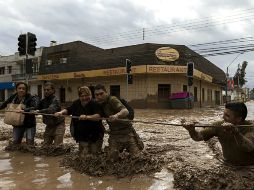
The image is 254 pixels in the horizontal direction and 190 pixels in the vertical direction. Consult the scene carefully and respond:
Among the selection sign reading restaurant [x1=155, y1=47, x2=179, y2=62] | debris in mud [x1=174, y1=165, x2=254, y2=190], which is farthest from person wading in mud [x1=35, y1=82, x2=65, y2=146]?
sign reading restaurant [x1=155, y1=47, x2=179, y2=62]

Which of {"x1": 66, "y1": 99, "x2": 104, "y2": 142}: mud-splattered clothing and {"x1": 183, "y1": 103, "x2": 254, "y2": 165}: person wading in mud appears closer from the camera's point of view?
{"x1": 183, "y1": 103, "x2": 254, "y2": 165}: person wading in mud

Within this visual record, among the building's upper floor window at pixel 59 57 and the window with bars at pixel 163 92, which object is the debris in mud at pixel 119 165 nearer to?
the window with bars at pixel 163 92

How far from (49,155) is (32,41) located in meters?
8.22

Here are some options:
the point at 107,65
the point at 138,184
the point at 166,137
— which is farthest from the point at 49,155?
the point at 107,65

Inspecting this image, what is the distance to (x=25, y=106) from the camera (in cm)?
798

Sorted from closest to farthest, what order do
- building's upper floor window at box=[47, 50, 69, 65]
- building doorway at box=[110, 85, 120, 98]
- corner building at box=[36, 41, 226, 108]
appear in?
corner building at box=[36, 41, 226, 108]
building doorway at box=[110, 85, 120, 98]
building's upper floor window at box=[47, 50, 69, 65]

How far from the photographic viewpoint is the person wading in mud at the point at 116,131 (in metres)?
5.97

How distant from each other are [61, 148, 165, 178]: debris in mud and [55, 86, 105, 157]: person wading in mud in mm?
297

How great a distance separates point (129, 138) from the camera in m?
6.19

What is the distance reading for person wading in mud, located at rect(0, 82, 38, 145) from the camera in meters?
7.96

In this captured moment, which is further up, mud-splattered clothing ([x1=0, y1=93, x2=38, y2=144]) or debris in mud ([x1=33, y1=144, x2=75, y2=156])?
mud-splattered clothing ([x1=0, y1=93, x2=38, y2=144])

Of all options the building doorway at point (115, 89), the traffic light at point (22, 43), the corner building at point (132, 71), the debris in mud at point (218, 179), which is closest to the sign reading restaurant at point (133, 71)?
the corner building at point (132, 71)

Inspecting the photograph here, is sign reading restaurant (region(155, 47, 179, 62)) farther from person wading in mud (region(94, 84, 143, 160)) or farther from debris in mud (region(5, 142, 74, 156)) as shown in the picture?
person wading in mud (region(94, 84, 143, 160))

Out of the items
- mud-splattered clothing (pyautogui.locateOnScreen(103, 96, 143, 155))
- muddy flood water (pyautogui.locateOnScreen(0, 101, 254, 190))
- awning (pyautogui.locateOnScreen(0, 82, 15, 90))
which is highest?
awning (pyautogui.locateOnScreen(0, 82, 15, 90))
